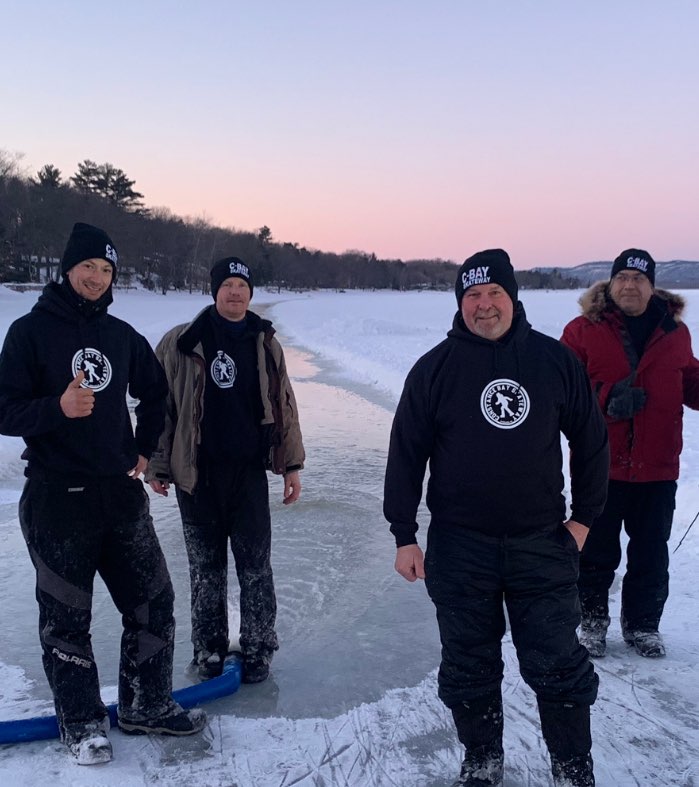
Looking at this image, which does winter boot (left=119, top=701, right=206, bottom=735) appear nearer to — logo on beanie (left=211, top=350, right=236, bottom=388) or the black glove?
logo on beanie (left=211, top=350, right=236, bottom=388)

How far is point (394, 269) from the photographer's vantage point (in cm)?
15488

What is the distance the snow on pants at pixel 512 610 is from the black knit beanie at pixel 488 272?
904mm

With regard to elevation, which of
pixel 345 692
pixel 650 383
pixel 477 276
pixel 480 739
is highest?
pixel 477 276

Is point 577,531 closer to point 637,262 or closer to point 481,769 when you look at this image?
point 481,769

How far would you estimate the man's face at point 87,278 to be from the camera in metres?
2.81

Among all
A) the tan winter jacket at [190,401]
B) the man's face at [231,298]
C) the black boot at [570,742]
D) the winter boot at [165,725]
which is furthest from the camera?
the man's face at [231,298]

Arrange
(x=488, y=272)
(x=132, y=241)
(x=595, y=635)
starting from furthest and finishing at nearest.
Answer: (x=132, y=241), (x=595, y=635), (x=488, y=272)

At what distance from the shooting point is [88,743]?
271cm

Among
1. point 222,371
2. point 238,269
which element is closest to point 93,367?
point 222,371

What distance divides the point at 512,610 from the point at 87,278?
2.12 metres

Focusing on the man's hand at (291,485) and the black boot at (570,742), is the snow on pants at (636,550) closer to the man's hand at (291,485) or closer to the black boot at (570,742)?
the black boot at (570,742)

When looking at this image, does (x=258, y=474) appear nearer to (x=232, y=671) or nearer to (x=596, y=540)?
(x=232, y=671)

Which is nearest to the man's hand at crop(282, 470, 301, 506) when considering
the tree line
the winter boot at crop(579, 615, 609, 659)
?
the winter boot at crop(579, 615, 609, 659)

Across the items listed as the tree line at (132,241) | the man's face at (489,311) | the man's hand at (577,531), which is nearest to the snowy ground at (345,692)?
the man's hand at (577,531)
